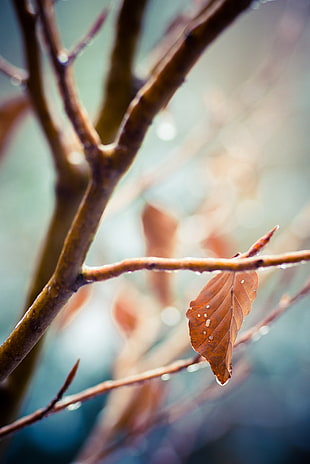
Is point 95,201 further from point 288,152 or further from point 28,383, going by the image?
point 288,152

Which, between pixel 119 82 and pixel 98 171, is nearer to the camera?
pixel 98 171

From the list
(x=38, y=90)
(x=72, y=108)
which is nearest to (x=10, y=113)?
(x=38, y=90)

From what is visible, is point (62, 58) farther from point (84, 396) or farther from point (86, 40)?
point (84, 396)

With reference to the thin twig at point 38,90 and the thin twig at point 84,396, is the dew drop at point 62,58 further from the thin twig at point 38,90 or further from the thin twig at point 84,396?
the thin twig at point 84,396

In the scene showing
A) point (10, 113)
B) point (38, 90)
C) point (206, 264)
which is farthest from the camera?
point (10, 113)

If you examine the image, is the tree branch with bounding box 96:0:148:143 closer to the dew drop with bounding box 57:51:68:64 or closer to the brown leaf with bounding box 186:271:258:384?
the dew drop with bounding box 57:51:68:64

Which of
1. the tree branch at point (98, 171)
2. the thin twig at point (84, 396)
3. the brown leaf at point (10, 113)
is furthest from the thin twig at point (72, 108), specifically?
the brown leaf at point (10, 113)

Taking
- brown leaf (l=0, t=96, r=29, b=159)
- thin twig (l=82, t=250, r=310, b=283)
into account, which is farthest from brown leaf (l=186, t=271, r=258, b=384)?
brown leaf (l=0, t=96, r=29, b=159)
